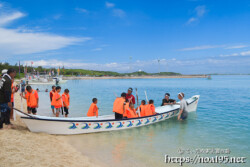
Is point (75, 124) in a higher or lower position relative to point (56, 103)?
lower

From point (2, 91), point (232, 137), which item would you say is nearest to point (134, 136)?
point (232, 137)

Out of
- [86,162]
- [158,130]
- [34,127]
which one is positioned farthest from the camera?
[158,130]

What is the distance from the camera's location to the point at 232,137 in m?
9.05

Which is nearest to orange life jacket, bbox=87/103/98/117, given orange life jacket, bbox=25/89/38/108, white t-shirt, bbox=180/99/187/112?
orange life jacket, bbox=25/89/38/108

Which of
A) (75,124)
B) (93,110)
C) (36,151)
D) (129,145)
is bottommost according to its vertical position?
(129,145)

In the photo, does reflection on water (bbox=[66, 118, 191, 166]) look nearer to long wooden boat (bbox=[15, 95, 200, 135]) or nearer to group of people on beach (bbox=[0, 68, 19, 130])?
long wooden boat (bbox=[15, 95, 200, 135])

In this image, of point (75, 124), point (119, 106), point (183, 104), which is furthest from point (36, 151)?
point (183, 104)

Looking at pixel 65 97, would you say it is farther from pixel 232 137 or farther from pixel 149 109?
pixel 232 137

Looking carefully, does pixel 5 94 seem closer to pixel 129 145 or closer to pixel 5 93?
pixel 5 93

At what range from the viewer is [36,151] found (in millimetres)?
5559

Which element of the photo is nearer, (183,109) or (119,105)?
(119,105)

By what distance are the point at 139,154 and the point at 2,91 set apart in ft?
17.8

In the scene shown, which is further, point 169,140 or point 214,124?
point 214,124

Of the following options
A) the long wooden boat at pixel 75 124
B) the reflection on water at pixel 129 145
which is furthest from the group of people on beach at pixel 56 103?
the reflection on water at pixel 129 145
